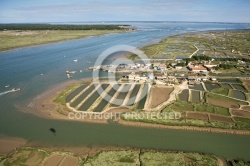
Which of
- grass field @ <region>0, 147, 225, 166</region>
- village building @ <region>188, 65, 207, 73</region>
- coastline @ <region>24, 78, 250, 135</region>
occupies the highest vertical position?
village building @ <region>188, 65, 207, 73</region>

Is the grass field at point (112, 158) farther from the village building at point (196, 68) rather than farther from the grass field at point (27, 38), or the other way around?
the grass field at point (27, 38)

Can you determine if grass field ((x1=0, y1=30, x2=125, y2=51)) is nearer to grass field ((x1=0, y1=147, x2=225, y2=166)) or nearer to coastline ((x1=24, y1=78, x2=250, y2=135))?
coastline ((x1=24, y1=78, x2=250, y2=135))

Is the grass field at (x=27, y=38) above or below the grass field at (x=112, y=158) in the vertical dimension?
above

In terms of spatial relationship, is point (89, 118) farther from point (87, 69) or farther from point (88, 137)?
point (87, 69)

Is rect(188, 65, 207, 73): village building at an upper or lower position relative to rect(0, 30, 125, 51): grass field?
lower

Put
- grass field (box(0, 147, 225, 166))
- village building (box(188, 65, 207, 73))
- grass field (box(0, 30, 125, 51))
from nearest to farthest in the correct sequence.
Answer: grass field (box(0, 147, 225, 166))
village building (box(188, 65, 207, 73))
grass field (box(0, 30, 125, 51))

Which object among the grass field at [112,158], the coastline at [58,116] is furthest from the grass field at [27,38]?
the grass field at [112,158]

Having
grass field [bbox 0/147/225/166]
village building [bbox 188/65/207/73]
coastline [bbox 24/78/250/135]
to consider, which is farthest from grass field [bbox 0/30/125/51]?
grass field [bbox 0/147/225/166]

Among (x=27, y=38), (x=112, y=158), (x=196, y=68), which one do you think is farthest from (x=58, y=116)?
(x=27, y=38)

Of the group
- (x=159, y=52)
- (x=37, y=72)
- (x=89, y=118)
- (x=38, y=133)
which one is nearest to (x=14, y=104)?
(x=38, y=133)

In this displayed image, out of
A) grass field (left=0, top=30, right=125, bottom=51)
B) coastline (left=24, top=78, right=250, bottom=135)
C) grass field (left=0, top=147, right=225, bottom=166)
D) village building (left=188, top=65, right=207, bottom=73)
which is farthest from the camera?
grass field (left=0, top=30, right=125, bottom=51)

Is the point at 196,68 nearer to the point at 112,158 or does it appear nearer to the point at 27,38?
the point at 112,158
